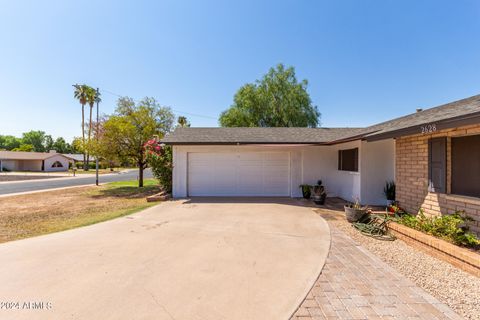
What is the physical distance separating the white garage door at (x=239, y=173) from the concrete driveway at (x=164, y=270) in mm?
5055

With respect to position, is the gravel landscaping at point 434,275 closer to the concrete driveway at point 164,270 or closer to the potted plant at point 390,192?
the concrete driveway at point 164,270

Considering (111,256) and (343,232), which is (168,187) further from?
(343,232)

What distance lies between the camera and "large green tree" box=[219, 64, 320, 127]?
84.3 ft

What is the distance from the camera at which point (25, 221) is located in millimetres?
7684

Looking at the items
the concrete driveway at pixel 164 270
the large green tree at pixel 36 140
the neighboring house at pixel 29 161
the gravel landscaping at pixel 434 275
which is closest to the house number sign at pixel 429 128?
the gravel landscaping at pixel 434 275

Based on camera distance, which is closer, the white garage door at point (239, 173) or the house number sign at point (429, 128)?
the house number sign at point (429, 128)

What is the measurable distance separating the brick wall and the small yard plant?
276mm

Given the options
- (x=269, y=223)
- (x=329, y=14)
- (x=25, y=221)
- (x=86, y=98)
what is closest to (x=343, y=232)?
Result: (x=269, y=223)

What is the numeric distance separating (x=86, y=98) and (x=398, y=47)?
5021 cm

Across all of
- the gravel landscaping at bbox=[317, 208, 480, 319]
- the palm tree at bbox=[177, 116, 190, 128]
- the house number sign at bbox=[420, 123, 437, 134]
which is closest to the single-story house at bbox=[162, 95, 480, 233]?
the house number sign at bbox=[420, 123, 437, 134]

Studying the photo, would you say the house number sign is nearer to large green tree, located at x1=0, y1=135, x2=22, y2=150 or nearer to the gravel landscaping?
the gravel landscaping

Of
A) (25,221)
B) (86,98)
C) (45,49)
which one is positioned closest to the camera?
(25,221)

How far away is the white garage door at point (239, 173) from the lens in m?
11.9

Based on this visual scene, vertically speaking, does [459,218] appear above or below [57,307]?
above
